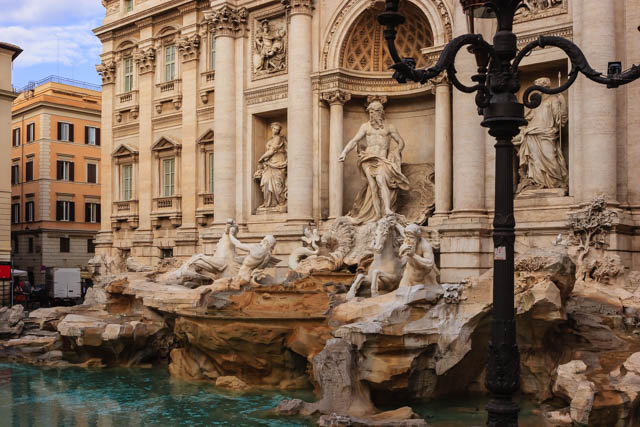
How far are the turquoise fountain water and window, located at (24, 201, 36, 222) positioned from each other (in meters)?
28.5

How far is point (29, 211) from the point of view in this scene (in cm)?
4466

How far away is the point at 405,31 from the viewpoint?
21.8 metres

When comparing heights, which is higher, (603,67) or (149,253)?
(603,67)

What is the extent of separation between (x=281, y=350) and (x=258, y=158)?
416 inches

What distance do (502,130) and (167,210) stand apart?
22.0m

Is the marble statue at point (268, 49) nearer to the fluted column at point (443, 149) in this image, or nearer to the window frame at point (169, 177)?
the window frame at point (169, 177)

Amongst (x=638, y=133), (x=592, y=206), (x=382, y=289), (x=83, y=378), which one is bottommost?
(x=83, y=378)

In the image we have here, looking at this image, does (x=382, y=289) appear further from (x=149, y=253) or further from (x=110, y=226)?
(x=110, y=226)

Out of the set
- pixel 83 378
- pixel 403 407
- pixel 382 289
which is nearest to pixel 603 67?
pixel 382 289

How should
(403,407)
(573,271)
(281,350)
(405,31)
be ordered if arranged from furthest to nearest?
(405,31) < (281,350) < (573,271) < (403,407)

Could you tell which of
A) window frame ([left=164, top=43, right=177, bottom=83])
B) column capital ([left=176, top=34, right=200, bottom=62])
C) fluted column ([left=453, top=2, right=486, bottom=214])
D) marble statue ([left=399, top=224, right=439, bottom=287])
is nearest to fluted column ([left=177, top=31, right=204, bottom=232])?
column capital ([left=176, top=34, right=200, bottom=62])

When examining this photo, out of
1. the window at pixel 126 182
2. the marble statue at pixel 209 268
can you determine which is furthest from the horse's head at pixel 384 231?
the window at pixel 126 182

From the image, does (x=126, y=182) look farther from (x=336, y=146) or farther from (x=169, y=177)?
(x=336, y=146)

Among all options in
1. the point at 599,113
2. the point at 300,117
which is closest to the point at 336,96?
the point at 300,117
